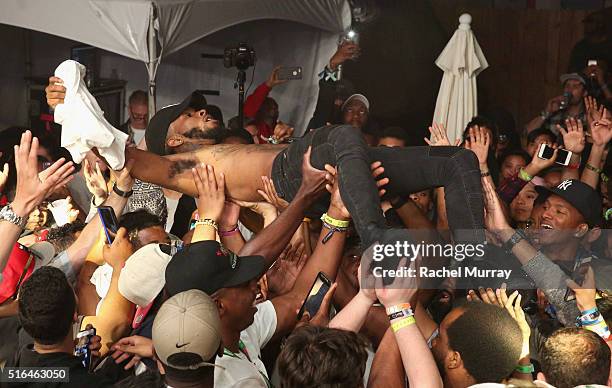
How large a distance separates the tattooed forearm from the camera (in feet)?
6.88

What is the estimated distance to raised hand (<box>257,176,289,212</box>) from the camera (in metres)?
3.64

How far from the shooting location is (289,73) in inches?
251

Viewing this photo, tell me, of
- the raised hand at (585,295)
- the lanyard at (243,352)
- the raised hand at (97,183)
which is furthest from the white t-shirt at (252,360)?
the raised hand at (97,183)

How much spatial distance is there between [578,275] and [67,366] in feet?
6.12

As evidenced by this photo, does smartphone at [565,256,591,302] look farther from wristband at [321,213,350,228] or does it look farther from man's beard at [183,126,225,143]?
man's beard at [183,126,225,143]

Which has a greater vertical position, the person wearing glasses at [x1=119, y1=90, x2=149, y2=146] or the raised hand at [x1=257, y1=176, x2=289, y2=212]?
the raised hand at [x1=257, y1=176, x2=289, y2=212]

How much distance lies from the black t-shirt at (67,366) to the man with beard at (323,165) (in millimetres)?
993

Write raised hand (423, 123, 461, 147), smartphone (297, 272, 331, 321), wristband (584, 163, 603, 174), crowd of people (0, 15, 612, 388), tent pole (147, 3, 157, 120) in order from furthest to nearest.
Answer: tent pole (147, 3, 157, 120), wristband (584, 163, 603, 174), raised hand (423, 123, 461, 147), smartphone (297, 272, 331, 321), crowd of people (0, 15, 612, 388)

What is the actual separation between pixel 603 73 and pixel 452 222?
12.7 ft

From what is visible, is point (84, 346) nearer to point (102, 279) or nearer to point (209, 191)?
point (102, 279)

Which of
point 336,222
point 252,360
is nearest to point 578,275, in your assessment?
point 336,222

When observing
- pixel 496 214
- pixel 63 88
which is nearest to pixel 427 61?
pixel 496 214

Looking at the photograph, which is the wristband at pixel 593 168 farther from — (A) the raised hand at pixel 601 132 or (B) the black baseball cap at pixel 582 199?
(B) the black baseball cap at pixel 582 199

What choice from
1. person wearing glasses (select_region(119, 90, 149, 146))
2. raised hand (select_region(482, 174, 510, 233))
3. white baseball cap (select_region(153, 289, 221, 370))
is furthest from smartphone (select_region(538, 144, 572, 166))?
person wearing glasses (select_region(119, 90, 149, 146))
